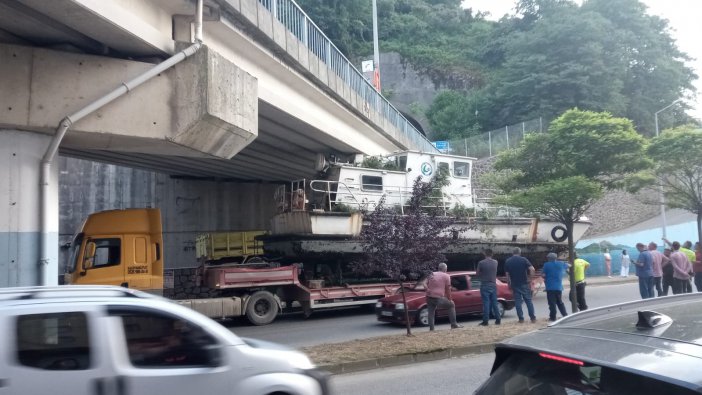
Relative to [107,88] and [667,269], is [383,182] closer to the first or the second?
[667,269]

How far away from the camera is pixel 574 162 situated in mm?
15438

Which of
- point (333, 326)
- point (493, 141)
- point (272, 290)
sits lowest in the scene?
point (333, 326)

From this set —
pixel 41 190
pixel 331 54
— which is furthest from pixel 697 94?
pixel 41 190

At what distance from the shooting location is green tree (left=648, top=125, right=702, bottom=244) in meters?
18.3

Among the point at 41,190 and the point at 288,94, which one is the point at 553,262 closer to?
the point at 288,94

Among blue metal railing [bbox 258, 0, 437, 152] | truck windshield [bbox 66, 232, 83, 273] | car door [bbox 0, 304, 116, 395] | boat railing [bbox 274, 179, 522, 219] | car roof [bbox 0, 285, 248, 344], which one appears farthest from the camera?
boat railing [bbox 274, 179, 522, 219]

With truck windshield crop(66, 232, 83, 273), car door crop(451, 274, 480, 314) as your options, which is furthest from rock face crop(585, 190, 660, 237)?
truck windshield crop(66, 232, 83, 273)

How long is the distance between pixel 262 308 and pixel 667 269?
10867mm

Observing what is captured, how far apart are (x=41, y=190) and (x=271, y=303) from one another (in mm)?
8782

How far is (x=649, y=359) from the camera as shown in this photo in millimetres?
2480

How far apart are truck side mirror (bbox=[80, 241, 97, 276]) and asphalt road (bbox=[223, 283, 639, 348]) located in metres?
4.02

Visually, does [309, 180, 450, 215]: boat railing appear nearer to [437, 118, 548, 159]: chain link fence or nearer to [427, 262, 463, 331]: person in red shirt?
[427, 262, 463, 331]: person in red shirt

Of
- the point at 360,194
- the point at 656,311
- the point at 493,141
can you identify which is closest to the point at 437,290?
the point at 360,194

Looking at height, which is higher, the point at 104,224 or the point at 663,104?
the point at 663,104
